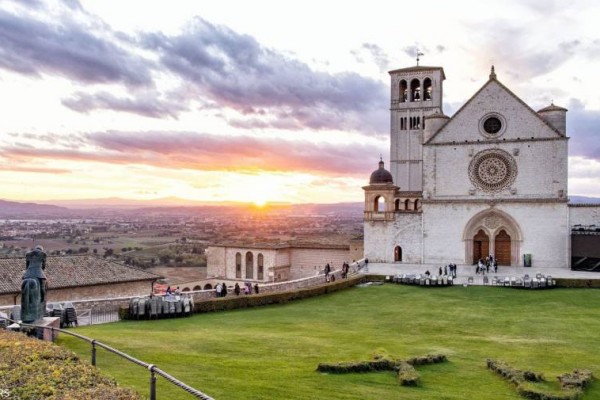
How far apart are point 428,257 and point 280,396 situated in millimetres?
40827

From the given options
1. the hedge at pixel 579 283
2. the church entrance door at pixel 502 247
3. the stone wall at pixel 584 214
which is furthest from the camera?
the church entrance door at pixel 502 247

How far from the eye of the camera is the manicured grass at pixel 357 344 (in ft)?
40.8

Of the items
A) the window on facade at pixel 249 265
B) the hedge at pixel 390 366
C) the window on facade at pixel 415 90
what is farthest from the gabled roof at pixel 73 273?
the window on facade at pixel 415 90

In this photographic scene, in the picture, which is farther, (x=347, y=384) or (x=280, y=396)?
(x=347, y=384)

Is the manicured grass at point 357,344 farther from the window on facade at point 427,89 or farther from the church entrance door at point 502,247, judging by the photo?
the window on facade at point 427,89

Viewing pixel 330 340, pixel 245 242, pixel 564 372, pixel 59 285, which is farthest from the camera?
pixel 245 242

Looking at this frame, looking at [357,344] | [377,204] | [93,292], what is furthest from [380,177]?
[357,344]

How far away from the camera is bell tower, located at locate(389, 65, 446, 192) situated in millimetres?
61750

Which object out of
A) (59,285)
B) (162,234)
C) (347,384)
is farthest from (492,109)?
(162,234)

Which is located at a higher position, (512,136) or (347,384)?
(512,136)

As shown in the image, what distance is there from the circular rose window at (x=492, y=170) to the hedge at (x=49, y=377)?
42.8 m

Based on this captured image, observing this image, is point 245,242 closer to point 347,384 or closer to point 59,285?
point 59,285

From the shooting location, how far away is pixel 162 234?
19338cm

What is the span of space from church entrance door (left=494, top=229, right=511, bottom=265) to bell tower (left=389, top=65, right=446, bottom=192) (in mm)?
13650
